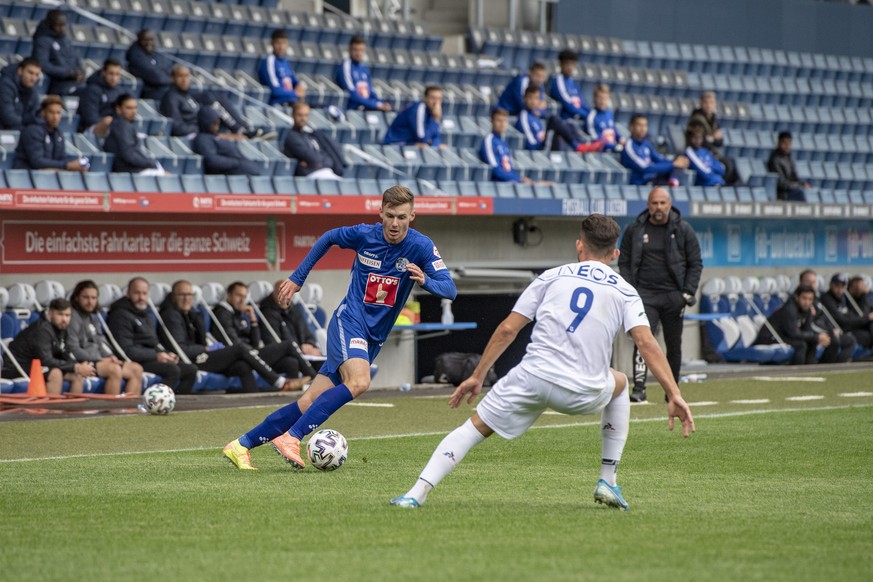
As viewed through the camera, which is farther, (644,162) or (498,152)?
(644,162)

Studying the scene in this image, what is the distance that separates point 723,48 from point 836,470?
63.9 feet

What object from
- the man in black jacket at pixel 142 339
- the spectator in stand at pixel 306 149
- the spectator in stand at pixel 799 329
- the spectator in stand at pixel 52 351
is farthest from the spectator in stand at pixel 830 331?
the spectator in stand at pixel 52 351

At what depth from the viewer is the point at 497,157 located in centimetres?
1923

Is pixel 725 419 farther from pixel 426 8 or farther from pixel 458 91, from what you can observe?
pixel 426 8

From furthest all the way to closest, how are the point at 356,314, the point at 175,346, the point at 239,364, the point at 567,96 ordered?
the point at 567,96 < the point at 239,364 < the point at 175,346 < the point at 356,314

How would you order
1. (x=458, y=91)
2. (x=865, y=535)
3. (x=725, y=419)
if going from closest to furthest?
(x=865, y=535)
(x=725, y=419)
(x=458, y=91)

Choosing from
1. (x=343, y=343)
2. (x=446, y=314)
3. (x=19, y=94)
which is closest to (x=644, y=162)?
(x=446, y=314)

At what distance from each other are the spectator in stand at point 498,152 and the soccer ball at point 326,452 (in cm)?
1103

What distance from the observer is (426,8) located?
24.7 meters

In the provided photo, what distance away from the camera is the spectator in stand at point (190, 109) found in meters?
16.7

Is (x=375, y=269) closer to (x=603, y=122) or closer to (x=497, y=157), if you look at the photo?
(x=497, y=157)

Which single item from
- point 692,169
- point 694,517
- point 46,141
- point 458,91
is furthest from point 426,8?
point 694,517

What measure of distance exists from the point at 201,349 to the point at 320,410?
23.9ft

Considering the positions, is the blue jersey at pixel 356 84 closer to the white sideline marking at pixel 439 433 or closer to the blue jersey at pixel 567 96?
the blue jersey at pixel 567 96
